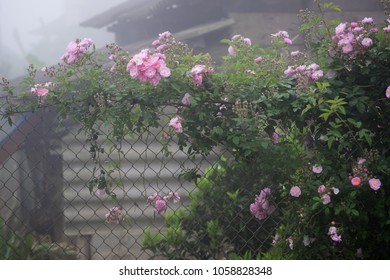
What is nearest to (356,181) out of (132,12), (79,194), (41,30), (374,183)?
(374,183)

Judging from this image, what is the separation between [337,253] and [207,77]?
1012 mm

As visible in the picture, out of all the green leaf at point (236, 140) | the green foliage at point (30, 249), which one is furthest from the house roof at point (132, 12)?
the green leaf at point (236, 140)

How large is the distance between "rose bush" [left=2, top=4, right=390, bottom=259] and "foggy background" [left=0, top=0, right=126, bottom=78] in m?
32.0

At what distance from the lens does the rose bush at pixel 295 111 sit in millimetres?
2434

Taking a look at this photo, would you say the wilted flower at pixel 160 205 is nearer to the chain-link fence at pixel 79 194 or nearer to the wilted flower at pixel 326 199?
the chain-link fence at pixel 79 194

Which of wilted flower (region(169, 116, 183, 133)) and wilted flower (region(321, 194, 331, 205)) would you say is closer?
wilted flower (region(321, 194, 331, 205))

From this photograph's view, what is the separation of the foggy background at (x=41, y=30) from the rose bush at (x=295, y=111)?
105 feet

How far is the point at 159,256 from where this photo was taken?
368 cm

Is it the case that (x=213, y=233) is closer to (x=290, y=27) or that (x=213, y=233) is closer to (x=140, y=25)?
(x=290, y=27)

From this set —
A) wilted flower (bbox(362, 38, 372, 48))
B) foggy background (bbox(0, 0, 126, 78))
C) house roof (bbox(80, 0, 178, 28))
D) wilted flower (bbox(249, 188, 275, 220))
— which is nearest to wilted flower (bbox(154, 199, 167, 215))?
wilted flower (bbox(249, 188, 275, 220))

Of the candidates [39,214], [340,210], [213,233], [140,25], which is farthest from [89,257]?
[140,25]

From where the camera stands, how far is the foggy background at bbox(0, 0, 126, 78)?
37969 mm

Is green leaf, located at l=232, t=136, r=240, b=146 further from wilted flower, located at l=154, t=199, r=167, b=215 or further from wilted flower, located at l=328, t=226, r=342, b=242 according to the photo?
wilted flower, located at l=154, t=199, r=167, b=215

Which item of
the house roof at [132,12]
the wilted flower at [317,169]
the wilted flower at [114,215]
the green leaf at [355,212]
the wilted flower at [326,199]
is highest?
the wilted flower at [317,169]
